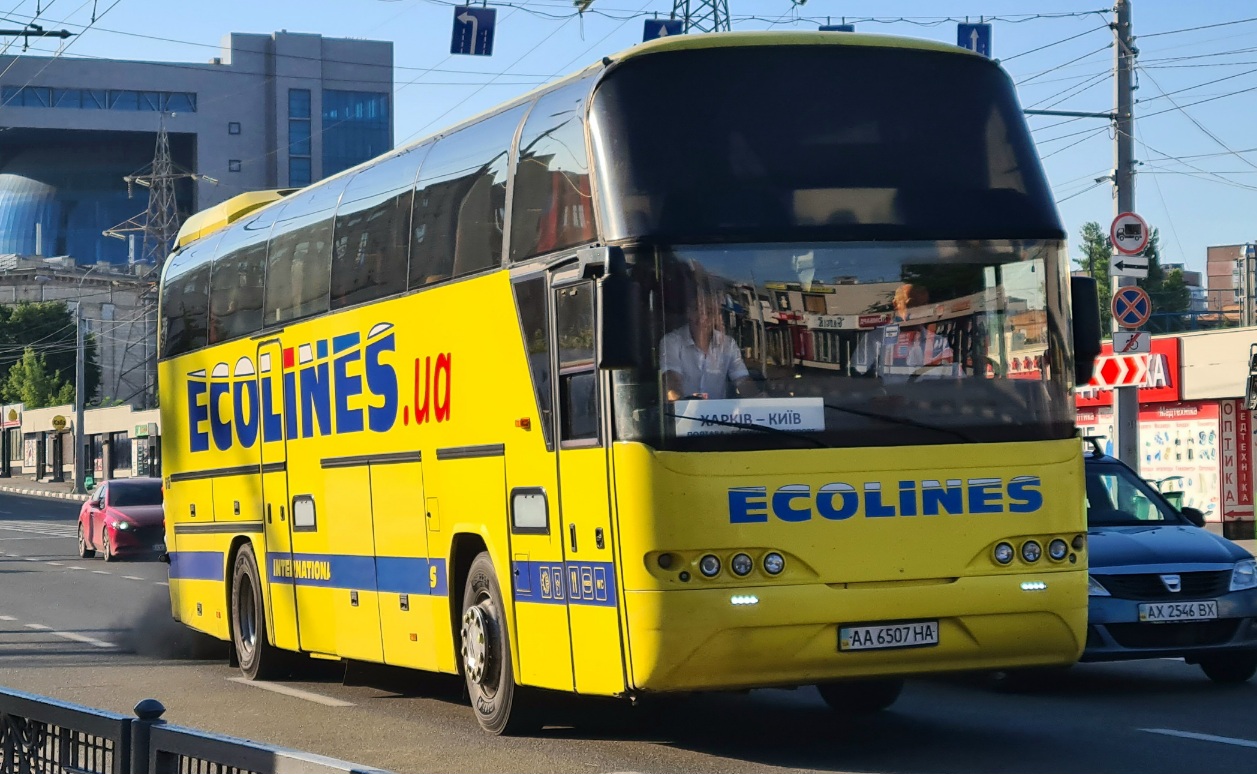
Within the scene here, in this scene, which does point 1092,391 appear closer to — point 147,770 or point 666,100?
point 666,100

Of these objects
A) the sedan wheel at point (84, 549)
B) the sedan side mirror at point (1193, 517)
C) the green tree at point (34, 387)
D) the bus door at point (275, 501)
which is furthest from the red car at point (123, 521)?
the green tree at point (34, 387)

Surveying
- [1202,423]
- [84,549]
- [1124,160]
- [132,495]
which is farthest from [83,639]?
[1202,423]

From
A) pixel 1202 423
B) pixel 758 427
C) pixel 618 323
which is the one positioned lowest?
pixel 758 427

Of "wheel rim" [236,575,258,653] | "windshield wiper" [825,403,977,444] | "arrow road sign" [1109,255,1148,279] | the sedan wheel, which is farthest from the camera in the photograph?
the sedan wheel

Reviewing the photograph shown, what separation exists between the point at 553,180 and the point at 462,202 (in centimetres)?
135

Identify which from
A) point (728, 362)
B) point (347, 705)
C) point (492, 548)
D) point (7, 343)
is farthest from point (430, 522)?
point (7, 343)

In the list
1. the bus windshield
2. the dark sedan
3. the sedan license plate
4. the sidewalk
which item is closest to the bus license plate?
the bus windshield

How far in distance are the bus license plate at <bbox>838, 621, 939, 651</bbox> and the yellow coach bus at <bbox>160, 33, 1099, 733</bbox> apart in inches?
0.7

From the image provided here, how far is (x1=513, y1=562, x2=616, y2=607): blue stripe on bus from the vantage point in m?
9.15

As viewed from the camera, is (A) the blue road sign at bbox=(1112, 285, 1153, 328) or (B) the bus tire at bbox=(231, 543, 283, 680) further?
(A) the blue road sign at bbox=(1112, 285, 1153, 328)

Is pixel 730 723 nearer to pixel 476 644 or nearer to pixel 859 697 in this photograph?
pixel 859 697

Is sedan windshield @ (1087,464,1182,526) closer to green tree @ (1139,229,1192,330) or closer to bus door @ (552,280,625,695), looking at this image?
bus door @ (552,280,625,695)

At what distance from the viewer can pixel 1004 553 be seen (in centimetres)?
929

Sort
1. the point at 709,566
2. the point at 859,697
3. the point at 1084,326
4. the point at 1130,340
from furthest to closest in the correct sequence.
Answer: the point at 1130,340 < the point at 859,697 < the point at 1084,326 < the point at 709,566
